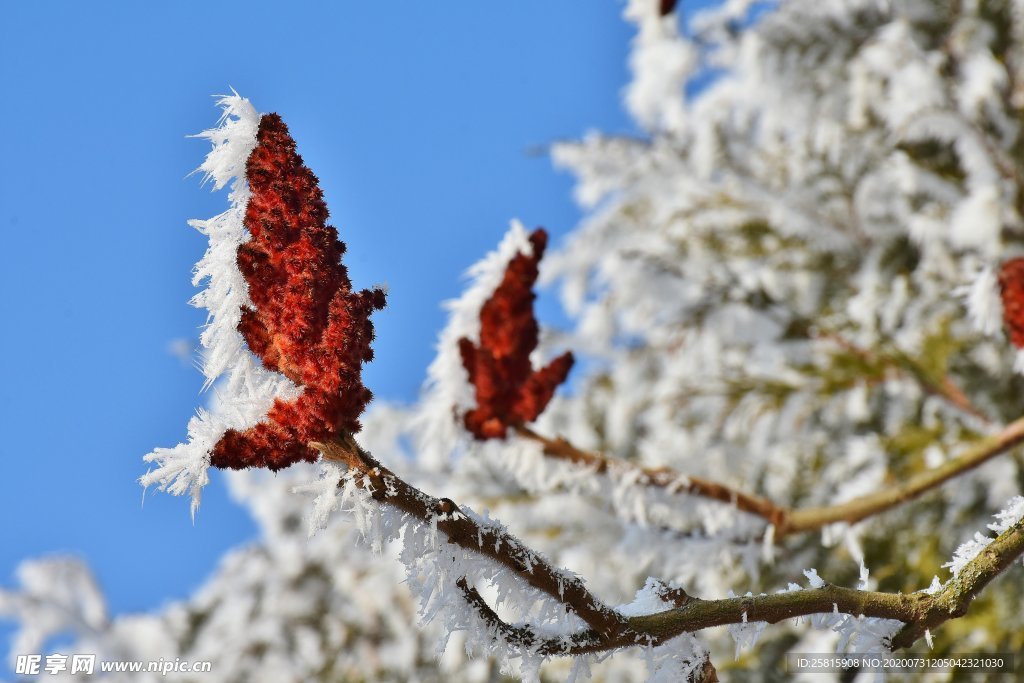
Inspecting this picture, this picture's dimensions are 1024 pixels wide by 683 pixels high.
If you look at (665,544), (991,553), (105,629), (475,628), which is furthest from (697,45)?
(105,629)

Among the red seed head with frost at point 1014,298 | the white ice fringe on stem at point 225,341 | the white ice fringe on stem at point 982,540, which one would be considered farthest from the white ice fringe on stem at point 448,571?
the red seed head with frost at point 1014,298

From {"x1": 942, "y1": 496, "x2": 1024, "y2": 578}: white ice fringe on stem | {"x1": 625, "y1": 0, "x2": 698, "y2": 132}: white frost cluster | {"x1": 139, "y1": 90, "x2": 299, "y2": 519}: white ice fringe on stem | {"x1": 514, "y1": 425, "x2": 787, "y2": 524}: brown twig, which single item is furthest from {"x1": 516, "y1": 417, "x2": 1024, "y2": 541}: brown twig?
{"x1": 625, "y1": 0, "x2": 698, "y2": 132}: white frost cluster

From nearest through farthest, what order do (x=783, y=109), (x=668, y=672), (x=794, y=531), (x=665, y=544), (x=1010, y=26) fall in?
(x=668, y=672), (x=794, y=531), (x=665, y=544), (x=1010, y=26), (x=783, y=109)

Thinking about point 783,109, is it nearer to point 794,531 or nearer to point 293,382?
point 794,531

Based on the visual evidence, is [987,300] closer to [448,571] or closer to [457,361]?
[457,361]

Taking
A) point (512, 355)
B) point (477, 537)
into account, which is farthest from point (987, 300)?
point (477, 537)

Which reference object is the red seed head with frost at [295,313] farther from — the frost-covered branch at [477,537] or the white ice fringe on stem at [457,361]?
the white ice fringe on stem at [457,361]

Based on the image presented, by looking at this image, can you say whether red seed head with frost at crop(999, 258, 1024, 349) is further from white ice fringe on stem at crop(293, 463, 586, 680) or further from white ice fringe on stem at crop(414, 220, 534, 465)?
white ice fringe on stem at crop(293, 463, 586, 680)
